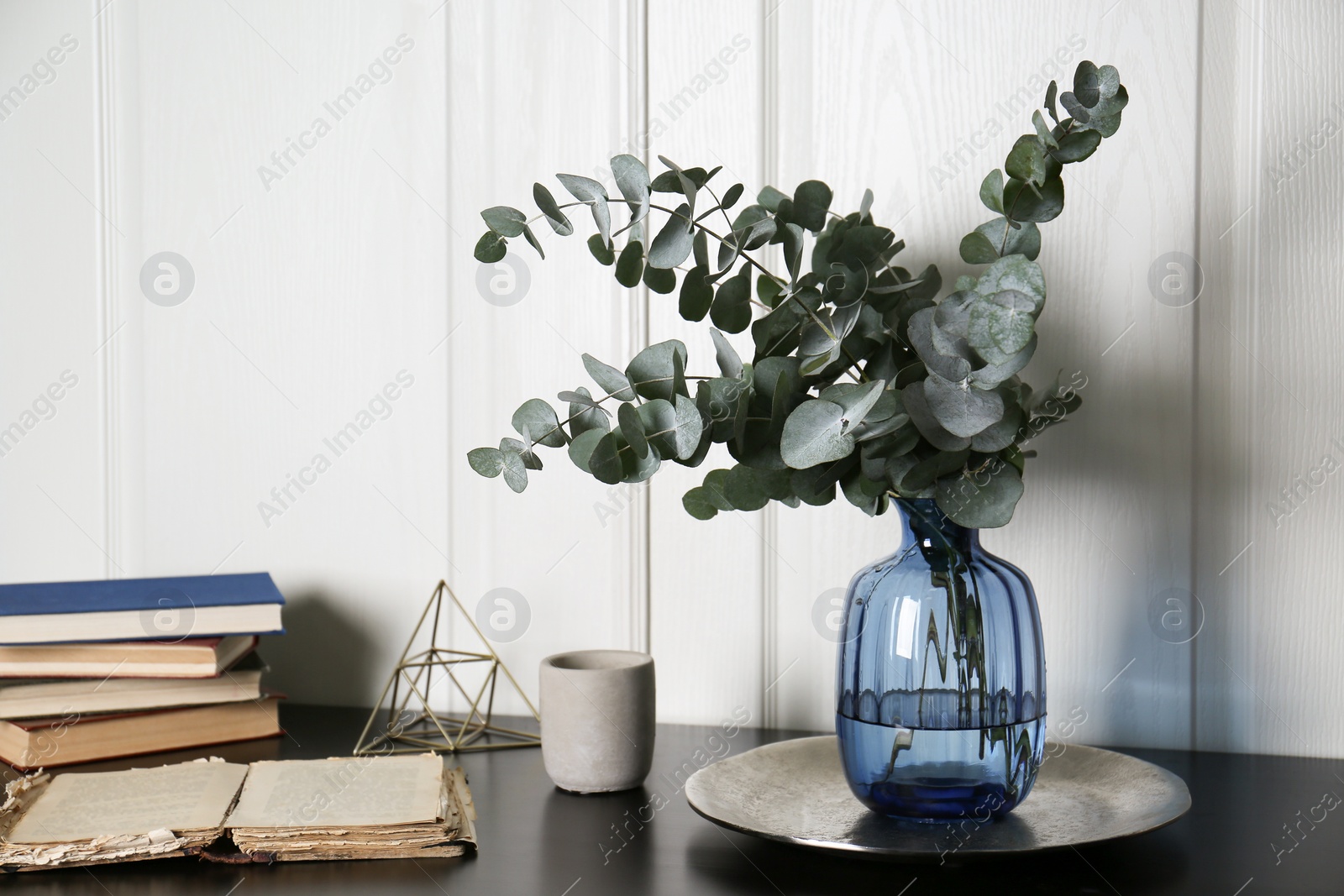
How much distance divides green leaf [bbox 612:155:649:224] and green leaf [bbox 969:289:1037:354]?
26cm

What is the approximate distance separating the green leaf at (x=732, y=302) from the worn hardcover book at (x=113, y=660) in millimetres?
609

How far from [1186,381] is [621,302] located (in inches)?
22.2

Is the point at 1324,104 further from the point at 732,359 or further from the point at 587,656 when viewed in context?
the point at 587,656

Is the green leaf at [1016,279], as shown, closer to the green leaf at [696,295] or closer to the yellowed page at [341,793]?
the green leaf at [696,295]

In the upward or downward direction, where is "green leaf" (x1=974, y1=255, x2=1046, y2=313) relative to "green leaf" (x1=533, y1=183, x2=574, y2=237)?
downward

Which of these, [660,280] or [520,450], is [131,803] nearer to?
[520,450]

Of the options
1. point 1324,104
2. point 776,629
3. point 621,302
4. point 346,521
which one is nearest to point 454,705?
point 346,521

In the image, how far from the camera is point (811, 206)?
0.87 metres

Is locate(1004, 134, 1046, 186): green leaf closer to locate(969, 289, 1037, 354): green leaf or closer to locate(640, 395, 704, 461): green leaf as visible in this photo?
locate(969, 289, 1037, 354): green leaf

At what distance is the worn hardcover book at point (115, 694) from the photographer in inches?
39.3

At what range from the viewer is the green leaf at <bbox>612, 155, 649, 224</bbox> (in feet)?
2.46

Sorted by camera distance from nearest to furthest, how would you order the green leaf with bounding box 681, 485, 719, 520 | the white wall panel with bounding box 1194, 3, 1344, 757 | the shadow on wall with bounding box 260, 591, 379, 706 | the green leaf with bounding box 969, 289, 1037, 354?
1. the green leaf with bounding box 969, 289, 1037, 354
2. the green leaf with bounding box 681, 485, 719, 520
3. the white wall panel with bounding box 1194, 3, 1344, 757
4. the shadow on wall with bounding box 260, 591, 379, 706

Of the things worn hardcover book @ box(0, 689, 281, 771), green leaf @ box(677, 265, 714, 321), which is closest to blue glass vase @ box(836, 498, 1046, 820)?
green leaf @ box(677, 265, 714, 321)

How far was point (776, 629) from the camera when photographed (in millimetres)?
1102
